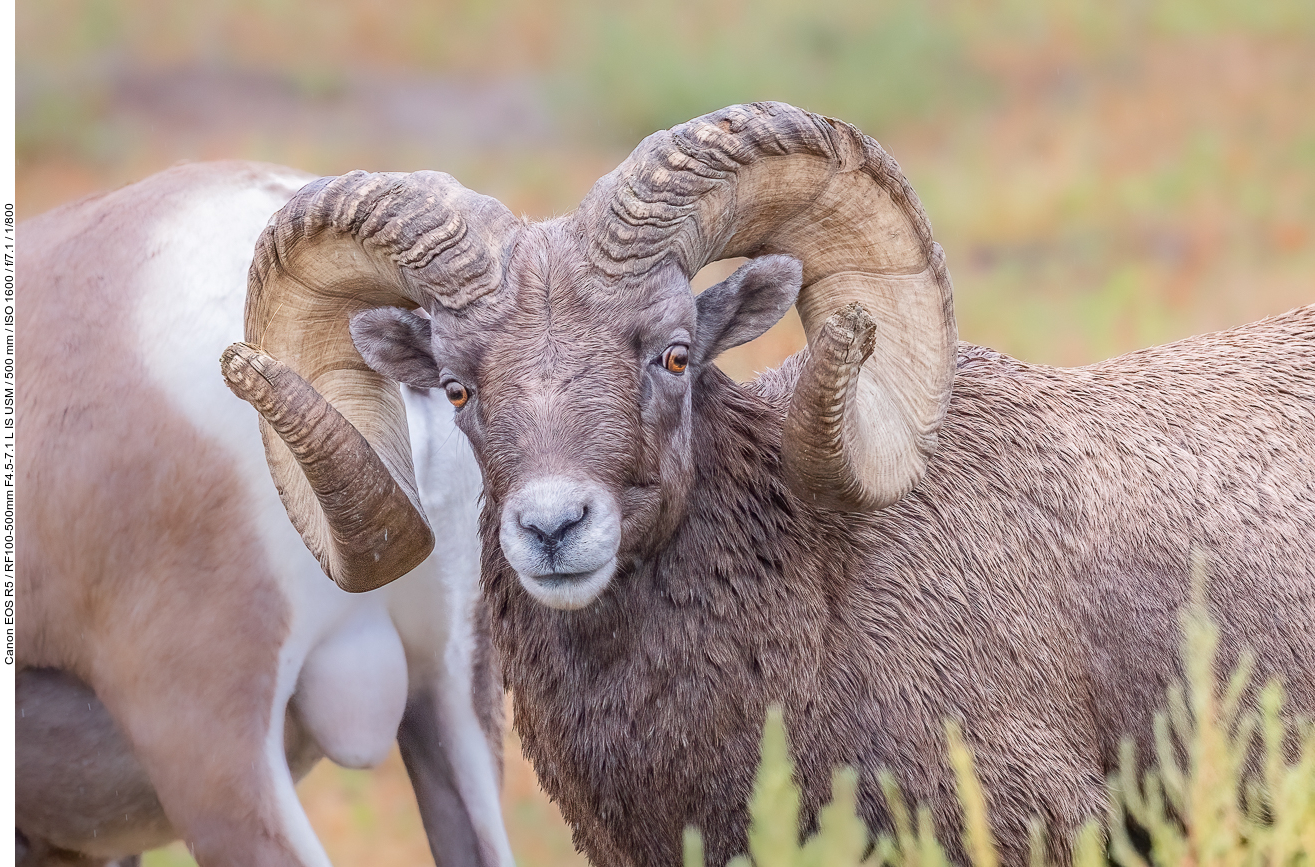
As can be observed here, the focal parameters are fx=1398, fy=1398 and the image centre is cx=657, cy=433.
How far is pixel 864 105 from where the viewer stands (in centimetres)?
1980

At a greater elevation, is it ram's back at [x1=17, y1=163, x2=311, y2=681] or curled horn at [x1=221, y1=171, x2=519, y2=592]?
curled horn at [x1=221, y1=171, x2=519, y2=592]

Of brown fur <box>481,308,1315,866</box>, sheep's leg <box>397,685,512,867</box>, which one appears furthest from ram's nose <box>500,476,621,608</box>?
sheep's leg <box>397,685,512,867</box>

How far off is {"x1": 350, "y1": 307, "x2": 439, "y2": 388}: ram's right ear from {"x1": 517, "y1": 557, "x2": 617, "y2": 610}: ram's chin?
0.87 metres

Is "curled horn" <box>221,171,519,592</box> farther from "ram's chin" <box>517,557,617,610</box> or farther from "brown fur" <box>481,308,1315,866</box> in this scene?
"ram's chin" <box>517,557,617,610</box>

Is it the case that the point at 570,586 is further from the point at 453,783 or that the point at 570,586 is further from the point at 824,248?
the point at 453,783

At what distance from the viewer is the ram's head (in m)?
3.59

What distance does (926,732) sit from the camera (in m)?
3.97

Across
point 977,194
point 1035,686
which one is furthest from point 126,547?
point 977,194

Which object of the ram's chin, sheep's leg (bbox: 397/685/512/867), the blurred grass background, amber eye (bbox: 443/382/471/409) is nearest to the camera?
the ram's chin

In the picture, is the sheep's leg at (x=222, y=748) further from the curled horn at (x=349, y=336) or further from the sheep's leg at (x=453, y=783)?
the sheep's leg at (x=453, y=783)

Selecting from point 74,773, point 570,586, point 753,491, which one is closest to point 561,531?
point 570,586

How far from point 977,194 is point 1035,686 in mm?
13200

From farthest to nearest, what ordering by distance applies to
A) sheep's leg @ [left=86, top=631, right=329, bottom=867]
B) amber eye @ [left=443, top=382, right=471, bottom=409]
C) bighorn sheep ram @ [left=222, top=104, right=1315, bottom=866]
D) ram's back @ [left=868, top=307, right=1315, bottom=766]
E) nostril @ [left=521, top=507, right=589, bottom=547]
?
sheep's leg @ [left=86, top=631, right=329, bottom=867]
ram's back @ [left=868, top=307, right=1315, bottom=766]
amber eye @ [left=443, top=382, right=471, bottom=409]
bighorn sheep ram @ [left=222, top=104, right=1315, bottom=866]
nostril @ [left=521, top=507, right=589, bottom=547]

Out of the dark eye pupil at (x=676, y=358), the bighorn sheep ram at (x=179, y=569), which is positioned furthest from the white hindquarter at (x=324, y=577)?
the dark eye pupil at (x=676, y=358)
